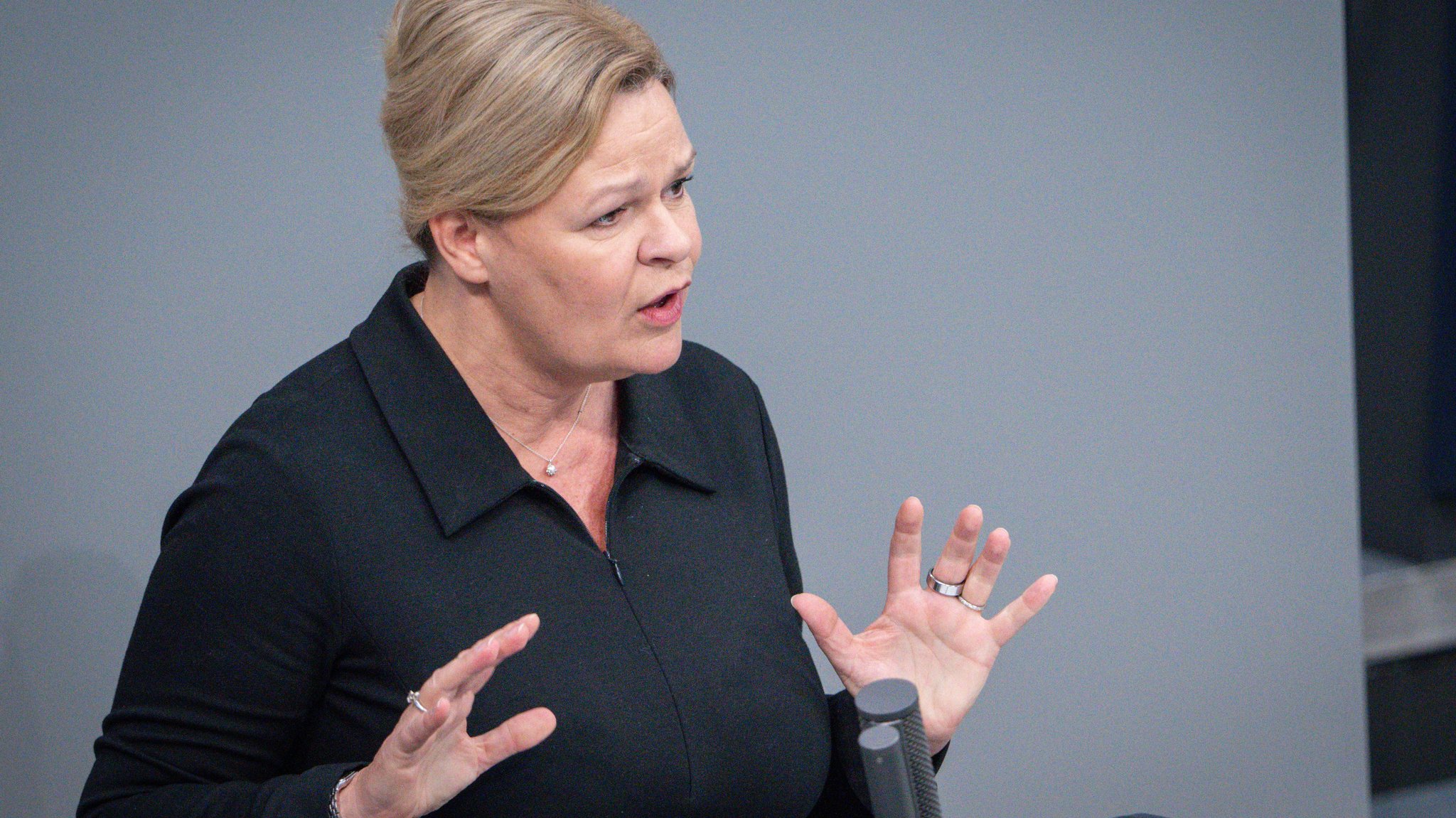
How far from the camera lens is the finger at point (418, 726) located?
1.00m

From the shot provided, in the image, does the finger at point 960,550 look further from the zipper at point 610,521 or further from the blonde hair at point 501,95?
the blonde hair at point 501,95

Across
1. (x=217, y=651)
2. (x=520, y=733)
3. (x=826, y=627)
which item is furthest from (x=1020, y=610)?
(x=217, y=651)

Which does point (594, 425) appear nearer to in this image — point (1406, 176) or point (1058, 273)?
point (1058, 273)

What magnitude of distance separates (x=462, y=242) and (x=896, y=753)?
0.67 metres

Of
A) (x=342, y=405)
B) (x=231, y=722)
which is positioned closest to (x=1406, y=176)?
(x=342, y=405)

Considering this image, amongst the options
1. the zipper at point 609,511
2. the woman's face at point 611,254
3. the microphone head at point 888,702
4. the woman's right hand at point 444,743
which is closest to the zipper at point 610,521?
the zipper at point 609,511

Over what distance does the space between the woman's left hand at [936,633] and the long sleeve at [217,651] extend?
0.49m

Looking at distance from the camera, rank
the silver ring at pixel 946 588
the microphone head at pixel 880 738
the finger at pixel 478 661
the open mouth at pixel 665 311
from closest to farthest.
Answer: the microphone head at pixel 880 738, the finger at pixel 478 661, the open mouth at pixel 665 311, the silver ring at pixel 946 588

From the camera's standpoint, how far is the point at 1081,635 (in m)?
2.27

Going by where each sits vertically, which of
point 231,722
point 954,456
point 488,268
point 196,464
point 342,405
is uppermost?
point 488,268

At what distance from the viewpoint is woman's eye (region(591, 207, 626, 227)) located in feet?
3.91

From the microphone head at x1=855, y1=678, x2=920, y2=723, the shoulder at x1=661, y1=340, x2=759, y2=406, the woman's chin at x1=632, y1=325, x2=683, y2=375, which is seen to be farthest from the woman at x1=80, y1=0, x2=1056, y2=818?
the microphone head at x1=855, y1=678, x2=920, y2=723

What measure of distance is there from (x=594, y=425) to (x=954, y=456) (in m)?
0.88

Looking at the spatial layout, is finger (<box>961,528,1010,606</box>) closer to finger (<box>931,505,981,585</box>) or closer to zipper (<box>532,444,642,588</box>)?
finger (<box>931,505,981,585</box>)
